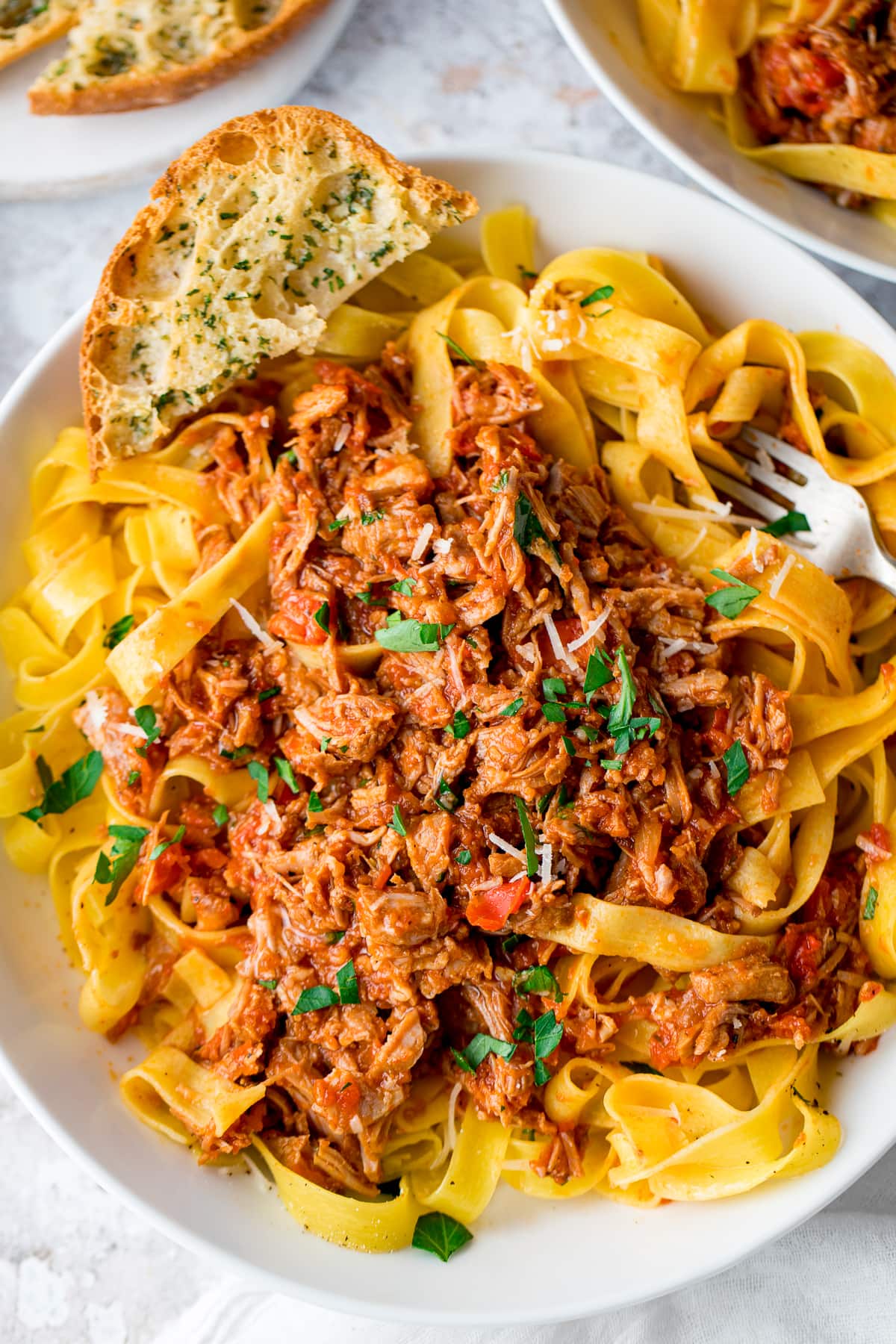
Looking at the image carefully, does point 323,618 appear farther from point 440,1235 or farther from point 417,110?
point 417,110

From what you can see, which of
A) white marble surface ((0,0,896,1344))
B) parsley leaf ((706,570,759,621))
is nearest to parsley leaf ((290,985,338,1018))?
parsley leaf ((706,570,759,621))

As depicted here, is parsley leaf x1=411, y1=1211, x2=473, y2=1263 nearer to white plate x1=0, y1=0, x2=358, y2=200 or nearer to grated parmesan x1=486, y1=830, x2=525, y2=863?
grated parmesan x1=486, y1=830, x2=525, y2=863

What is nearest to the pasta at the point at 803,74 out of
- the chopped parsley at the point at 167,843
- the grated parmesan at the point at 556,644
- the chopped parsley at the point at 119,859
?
the grated parmesan at the point at 556,644

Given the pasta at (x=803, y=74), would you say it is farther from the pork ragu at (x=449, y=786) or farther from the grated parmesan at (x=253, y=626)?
the grated parmesan at (x=253, y=626)

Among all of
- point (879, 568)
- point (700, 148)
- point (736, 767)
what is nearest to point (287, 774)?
point (736, 767)

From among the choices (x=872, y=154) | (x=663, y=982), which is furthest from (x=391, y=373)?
(x=663, y=982)
